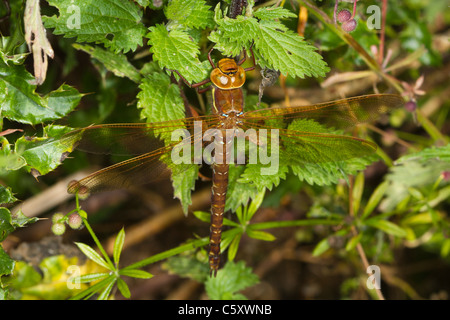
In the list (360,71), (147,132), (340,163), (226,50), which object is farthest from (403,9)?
(147,132)

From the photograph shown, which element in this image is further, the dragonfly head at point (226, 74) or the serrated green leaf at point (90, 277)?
the serrated green leaf at point (90, 277)

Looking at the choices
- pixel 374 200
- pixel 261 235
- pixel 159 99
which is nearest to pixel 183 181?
pixel 159 99

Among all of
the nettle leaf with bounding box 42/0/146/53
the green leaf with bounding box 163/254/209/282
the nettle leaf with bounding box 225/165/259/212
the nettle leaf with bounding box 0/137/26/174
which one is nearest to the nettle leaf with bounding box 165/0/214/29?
the nettle leaf with bounding box 42/0/146/53

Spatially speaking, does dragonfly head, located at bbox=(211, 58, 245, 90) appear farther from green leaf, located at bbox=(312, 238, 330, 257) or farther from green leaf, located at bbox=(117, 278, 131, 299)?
green leaf, located at bbox=(312, 238, 330, 257)

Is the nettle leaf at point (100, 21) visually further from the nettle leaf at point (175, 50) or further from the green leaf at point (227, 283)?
the green leaf at point (227, 283)

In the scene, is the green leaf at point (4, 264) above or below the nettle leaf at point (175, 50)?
below

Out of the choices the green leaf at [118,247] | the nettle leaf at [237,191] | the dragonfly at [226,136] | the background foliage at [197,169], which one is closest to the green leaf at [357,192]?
the background foliage at [197,169]

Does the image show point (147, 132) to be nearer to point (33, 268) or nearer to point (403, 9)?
point (33, 268)
